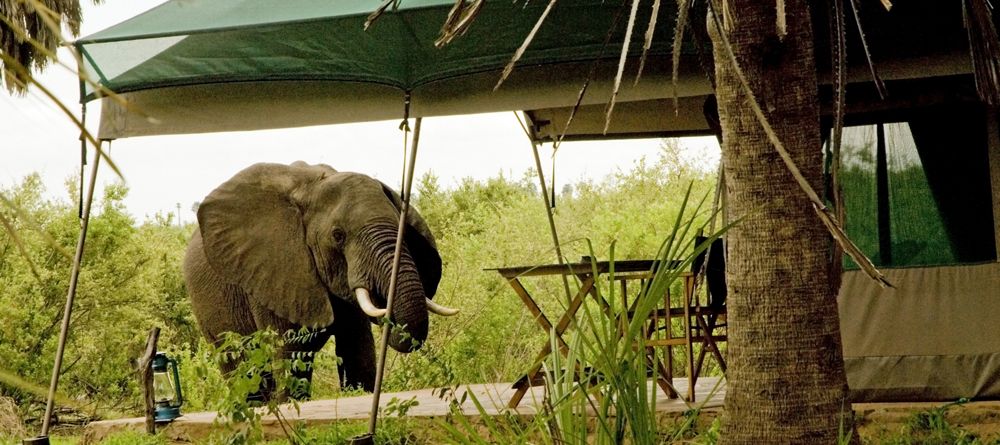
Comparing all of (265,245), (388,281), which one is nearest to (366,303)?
(388,281)

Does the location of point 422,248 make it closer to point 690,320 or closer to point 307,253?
point 307,253

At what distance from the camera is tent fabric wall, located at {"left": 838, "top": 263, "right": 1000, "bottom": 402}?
5852mm

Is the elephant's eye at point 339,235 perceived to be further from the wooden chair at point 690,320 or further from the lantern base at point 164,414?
the wooden chair at point 690,320

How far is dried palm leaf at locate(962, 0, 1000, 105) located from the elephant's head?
4704 mm

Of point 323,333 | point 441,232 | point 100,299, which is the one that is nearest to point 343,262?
point 323,333

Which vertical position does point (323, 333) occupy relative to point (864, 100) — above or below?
below

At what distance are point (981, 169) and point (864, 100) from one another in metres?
0.69

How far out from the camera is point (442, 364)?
6270 mm

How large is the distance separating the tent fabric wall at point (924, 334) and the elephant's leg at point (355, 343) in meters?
4.36

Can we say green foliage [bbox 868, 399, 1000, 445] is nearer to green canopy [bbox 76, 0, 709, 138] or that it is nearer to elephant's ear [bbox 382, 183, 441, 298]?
green canopy [bbox 76, 0, 709, 138]

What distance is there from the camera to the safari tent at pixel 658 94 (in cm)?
566

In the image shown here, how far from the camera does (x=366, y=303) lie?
26.2ft

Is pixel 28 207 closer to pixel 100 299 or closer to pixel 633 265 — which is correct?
pixel 100 299

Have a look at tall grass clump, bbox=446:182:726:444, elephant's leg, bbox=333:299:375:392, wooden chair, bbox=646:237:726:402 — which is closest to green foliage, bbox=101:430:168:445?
elephant's leg, bbox=333:299:375:392
